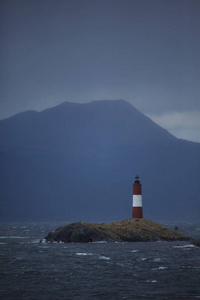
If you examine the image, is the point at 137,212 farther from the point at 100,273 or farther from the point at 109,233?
the point at 100,273

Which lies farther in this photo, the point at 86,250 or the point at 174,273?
the point at 86,250

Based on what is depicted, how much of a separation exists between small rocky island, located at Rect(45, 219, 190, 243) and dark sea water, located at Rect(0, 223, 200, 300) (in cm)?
832

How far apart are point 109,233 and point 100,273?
1191 inches

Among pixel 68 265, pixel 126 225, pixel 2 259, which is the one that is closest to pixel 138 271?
pixel 68 265

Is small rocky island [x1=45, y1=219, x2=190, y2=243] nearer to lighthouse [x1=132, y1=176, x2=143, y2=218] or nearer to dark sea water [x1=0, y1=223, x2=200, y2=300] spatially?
lighthouse [x1=132, y1=176, x2=143, y2=218]

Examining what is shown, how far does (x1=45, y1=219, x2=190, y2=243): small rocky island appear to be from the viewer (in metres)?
71.9

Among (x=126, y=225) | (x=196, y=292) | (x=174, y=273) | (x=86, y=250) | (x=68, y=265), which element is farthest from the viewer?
(x=126, y=225)

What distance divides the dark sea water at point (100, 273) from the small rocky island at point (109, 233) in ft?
27.3

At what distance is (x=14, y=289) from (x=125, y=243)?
119 feet

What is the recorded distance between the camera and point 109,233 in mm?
72125

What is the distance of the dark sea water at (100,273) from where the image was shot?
109 feet

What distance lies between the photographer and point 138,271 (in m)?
43.0

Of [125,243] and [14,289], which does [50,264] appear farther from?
[125,243]

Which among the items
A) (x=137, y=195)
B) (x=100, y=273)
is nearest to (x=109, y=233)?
(x=137, y=195)
